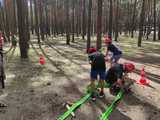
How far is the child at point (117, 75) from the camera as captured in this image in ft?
26.7

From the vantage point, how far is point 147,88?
29.5 ft

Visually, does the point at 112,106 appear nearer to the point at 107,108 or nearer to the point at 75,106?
the point at 107,108

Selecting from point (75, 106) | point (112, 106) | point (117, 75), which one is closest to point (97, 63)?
point (117, 75)

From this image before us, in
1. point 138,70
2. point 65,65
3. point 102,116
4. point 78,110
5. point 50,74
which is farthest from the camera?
point 65,65

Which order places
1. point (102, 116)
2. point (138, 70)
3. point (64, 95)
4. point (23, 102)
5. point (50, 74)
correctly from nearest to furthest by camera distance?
point (102, 116), point (23, 102), point (64, 95), point (50, 74), point (138, 70)

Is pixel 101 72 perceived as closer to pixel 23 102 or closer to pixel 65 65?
pixel 23 102

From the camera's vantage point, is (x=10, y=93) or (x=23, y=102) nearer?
(x=23, y=102)

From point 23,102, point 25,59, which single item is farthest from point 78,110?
point 25,59

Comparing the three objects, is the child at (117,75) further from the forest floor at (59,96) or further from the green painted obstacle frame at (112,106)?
the forest floor at (59,96)

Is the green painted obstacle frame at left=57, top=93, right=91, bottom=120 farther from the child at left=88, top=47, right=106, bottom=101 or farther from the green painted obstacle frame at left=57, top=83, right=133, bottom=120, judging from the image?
the child at left=88, top=47, right=106, bottom=101

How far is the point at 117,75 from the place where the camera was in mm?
8180

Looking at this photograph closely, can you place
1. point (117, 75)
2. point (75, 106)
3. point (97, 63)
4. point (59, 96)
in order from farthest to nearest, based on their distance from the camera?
1. point (117, 75)
2. point (59, 96)
3. point (97, 63)
4. point (75, 106)

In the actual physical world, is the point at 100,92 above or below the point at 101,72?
below

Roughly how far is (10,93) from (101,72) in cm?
353
